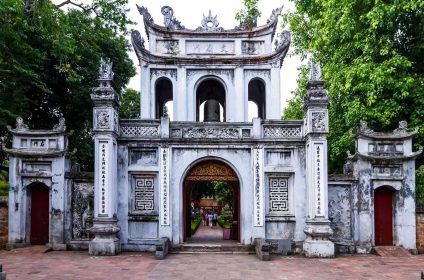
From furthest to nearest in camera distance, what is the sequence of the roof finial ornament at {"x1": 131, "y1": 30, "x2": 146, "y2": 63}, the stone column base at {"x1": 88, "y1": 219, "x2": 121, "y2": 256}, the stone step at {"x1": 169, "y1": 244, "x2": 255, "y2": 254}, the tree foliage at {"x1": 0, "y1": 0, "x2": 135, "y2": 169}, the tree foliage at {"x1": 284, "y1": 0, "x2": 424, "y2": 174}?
the roof finial ornament at {"x1": 131, "y1": 30, "x2": 146, "y2": 63} < the tree foliage at {"x1": 284, "y1": 0, "x2": 424, "y2": 174} < the stone step at {"x1": 169, "y1": 244, "x2": 255, "y2": 254} < the stone column base at {"x1": 88, "y1": 219, "x2": 121, "y2": 256} < the tree foliage at {"x1": 0, "y1": 0, "x2": 135, "y2": 169}

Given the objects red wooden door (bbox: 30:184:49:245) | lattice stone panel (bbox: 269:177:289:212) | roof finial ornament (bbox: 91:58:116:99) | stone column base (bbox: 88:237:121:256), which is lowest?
stone column base (bbox: 88:237:121:256)

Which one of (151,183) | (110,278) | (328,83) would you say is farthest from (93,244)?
(328,83)

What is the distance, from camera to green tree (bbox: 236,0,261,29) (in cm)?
1798

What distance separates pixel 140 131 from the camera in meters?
14.7

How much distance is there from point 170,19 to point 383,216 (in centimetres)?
1038

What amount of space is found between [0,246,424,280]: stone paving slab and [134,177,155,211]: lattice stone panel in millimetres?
1513

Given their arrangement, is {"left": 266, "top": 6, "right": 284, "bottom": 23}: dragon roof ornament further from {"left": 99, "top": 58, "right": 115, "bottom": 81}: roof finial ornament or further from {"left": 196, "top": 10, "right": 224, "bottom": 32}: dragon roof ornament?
{"left": 99, "top": 58, "right": 115, "bottom": 81}: roof finial ornament

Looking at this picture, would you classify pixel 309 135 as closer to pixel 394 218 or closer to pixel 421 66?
pixel 394 218

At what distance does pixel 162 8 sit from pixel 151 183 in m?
7.17

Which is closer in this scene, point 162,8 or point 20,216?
point 20,216

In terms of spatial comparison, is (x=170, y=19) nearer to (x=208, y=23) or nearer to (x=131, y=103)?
(x=208, y=23)

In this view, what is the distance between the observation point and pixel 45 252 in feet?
45.2

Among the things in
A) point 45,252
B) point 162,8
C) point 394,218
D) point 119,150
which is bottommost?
point 45,252

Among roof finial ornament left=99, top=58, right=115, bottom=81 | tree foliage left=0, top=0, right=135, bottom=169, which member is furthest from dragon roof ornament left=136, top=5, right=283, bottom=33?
roof finial ornament left=99, top=58, right=115, bottom=81
